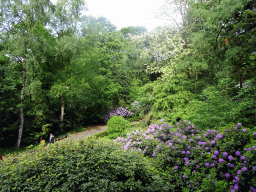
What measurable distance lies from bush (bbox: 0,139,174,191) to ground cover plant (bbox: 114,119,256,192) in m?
0.49

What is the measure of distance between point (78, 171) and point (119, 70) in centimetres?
1579

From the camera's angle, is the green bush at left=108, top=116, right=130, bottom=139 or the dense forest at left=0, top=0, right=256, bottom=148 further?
the green bush at left=108, top=116, right=130, bottom=139

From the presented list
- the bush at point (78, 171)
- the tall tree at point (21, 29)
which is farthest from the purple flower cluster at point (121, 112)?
the bush at point (78, 171)

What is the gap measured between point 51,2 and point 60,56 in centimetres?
514

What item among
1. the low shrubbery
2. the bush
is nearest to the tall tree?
the bush

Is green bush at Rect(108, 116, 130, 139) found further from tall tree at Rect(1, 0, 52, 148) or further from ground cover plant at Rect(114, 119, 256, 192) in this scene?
tall tree at Rect(1, 0, 52, 148)

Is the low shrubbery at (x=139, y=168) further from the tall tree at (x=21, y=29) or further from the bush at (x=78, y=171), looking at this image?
the tall tree at (x=21, y=29)

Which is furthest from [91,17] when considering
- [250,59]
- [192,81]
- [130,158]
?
[130,158]

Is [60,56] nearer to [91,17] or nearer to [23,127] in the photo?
[23,127]

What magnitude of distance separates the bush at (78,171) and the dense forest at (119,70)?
2.65 m

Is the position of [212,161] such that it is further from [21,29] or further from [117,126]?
[21,29]

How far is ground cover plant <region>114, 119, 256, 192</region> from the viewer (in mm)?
2223

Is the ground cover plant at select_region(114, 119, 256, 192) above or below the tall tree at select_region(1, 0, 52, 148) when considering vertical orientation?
below

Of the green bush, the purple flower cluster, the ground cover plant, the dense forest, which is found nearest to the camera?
the ground cover plant
